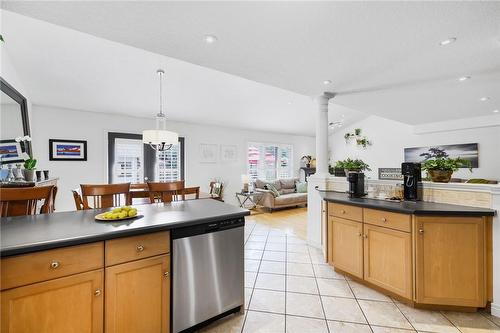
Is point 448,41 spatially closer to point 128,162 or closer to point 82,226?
point 82,226

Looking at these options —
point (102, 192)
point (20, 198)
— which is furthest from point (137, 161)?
point (20, 198)

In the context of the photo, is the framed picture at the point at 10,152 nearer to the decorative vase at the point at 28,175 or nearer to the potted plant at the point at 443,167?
the decorative vase at the point at 28,175

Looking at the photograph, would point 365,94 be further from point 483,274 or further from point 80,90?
point 80,90

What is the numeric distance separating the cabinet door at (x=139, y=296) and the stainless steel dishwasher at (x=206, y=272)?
74 mm

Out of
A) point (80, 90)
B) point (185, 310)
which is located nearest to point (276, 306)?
point (185, 310)

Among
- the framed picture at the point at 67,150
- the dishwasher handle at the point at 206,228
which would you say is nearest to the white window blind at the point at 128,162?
the framed picture at the point at 67,150

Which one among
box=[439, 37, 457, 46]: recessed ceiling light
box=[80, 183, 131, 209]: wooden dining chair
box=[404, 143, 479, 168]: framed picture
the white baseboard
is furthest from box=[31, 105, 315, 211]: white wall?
box=[404, 143, 479, 168]: framed picture

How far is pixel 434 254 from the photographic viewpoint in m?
1.93

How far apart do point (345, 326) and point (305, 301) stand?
41 cm

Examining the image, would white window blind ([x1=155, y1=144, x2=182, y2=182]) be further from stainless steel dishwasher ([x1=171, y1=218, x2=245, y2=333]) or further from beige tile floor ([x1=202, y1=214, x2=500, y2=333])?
stainless steel dishwasher ([x1=171, y1=218, x2=245, y2=333])

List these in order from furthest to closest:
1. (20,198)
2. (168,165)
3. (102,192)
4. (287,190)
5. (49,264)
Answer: (287,190), (168,165), (102,192), (20,198), (49,264)

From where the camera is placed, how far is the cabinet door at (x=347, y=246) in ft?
7.70

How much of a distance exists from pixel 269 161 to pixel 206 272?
6.10 m

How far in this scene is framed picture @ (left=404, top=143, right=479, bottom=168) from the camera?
5.58m
